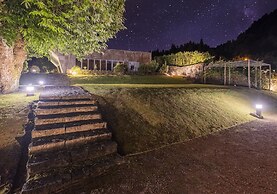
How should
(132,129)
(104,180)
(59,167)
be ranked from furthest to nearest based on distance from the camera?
(132,129)
(59,167)
(104,180)

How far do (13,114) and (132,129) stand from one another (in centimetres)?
367

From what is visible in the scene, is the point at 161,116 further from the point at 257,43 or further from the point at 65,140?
the point at 257,43

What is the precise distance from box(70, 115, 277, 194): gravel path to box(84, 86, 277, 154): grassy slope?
553 millimetres

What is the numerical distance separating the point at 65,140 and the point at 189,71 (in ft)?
63.9

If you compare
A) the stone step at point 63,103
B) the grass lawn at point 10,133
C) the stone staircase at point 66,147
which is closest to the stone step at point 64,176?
the stone staircase at point 66,147

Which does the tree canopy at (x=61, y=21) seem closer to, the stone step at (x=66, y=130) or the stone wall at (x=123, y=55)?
the stone step at (x=66, y=130)

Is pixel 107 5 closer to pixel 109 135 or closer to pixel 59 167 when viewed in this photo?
pixel 109 135

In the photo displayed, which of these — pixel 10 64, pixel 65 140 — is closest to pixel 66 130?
pixel 65 140

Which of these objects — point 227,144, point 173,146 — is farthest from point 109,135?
point 227,144

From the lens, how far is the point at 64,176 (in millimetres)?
3713

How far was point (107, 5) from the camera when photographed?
7738 millimetres

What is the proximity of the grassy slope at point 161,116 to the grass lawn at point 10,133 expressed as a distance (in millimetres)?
2444

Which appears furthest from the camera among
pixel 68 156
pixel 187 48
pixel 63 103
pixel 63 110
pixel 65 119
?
pixel 187 48

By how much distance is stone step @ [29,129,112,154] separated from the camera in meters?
4.17
